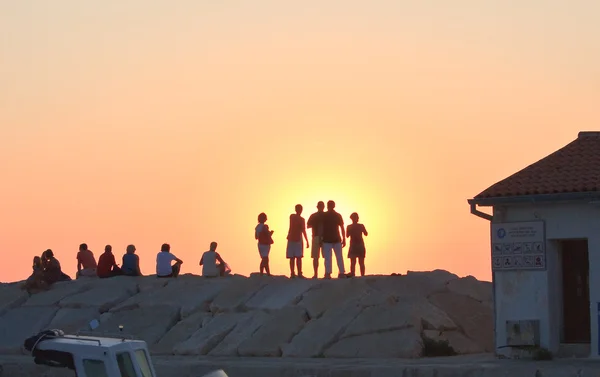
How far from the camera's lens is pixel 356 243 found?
28594 millimetres

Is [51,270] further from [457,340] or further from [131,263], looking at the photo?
[457,340]

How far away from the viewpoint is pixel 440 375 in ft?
70.6

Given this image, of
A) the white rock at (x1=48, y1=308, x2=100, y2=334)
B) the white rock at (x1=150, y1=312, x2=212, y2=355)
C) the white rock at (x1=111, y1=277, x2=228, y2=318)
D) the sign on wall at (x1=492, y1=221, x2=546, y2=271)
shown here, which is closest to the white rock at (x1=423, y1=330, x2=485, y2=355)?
the sign on wall at (x1=492, y1=221, x2=546, y2=271)

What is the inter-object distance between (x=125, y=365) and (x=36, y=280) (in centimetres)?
1885

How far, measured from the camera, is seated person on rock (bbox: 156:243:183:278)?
1277 inches

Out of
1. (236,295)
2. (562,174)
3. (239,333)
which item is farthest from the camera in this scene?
(236,295)

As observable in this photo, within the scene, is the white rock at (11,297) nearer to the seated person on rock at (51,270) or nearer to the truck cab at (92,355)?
the seated person on rock at (51,270)

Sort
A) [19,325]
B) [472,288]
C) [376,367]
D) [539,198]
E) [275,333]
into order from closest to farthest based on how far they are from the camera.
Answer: [376,367], [539,198], [275,333], [472,288], [19,325]

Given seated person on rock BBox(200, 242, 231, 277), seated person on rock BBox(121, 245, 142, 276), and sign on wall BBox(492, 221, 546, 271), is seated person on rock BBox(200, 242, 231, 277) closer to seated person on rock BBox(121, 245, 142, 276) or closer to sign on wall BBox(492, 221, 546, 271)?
seated person on rock BBox(121, 245, 142, 276)

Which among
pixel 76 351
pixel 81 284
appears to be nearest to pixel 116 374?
pixel 76 351

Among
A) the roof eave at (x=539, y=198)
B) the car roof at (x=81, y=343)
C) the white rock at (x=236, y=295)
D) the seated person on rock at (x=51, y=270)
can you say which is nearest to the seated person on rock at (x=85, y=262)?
the seated person on rock at (x=51, y=270)

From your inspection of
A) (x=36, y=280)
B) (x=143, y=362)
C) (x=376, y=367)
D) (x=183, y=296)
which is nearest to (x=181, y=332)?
(x=183, y=296)

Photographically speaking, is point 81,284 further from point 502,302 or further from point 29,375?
point 502,302

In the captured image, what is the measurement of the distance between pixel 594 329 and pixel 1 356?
14.1m
